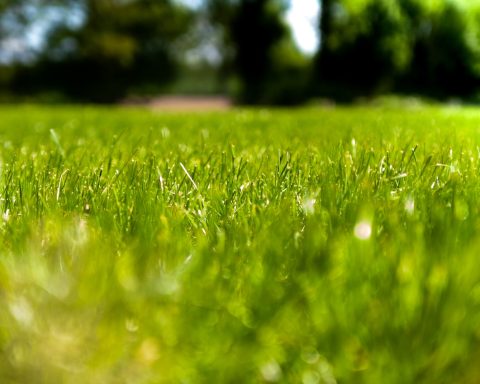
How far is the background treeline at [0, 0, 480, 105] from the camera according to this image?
2769 centimetres

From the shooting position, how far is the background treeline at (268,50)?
27.7 m

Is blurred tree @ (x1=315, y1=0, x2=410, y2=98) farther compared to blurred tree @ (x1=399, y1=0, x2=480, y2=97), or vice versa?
blurred tree @ (x1=399, y1=0, x2=480, y2=97)

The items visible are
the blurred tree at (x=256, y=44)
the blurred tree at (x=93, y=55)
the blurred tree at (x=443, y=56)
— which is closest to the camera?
the blurred tree at (x=443, y=56)

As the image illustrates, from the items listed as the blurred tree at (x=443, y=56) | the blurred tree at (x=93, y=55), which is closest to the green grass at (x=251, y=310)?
the blurred tree at (x=443, y=56)

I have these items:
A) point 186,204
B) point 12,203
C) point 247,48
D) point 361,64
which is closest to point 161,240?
point 186,204

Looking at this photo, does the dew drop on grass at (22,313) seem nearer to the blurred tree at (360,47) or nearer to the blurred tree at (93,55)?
the blurred tree at (360,47)

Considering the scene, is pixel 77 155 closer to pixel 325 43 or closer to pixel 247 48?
pixel 325 43

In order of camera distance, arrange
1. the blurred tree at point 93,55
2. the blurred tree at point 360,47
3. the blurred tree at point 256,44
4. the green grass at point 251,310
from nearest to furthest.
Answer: the green grass at point 251,310 < the blurred tree at point 360,47 < the blurred tree at point 256,44 < the blurred tree at point 93,55

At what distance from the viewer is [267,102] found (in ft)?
94.2

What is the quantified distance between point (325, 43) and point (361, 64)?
2.06m

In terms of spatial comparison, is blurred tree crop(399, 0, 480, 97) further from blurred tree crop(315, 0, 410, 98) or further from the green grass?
the green grass

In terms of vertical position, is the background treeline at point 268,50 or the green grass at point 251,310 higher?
the background treeline at point 268,50

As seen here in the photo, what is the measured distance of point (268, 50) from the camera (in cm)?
3347

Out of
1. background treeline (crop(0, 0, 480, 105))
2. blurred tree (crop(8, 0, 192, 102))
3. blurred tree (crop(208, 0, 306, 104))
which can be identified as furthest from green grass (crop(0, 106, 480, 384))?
blurred tree (crop(8, 0, 192, 102))
